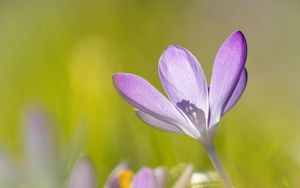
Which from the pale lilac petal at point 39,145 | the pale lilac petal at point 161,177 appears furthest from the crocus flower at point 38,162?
the pale lilac petal at point 161,177

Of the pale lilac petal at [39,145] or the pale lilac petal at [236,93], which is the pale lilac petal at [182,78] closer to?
the pale lilac petal at [236,93]

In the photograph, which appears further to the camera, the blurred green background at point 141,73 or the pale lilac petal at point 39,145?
the blurred green background at point 141,73

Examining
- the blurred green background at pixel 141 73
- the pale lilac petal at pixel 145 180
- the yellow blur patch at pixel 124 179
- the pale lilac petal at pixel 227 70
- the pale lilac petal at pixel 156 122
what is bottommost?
the blurred green background at pixel 141 73

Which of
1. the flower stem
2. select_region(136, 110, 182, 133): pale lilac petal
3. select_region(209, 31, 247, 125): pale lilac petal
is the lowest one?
the flower stem

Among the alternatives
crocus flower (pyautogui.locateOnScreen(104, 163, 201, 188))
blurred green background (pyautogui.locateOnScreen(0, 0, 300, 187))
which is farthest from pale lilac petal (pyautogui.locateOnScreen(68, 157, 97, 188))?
blurred green background (pyautogui.locateOnScreen(0, 0, 300, 187))

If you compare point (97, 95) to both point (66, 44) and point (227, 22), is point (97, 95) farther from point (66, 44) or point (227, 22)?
point (227, 22)

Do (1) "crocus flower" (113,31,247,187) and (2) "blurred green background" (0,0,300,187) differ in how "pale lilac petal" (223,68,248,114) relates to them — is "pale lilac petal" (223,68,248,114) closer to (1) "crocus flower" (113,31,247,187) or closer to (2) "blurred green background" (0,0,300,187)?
(1) "crocus flower" (113,31,247,187)
